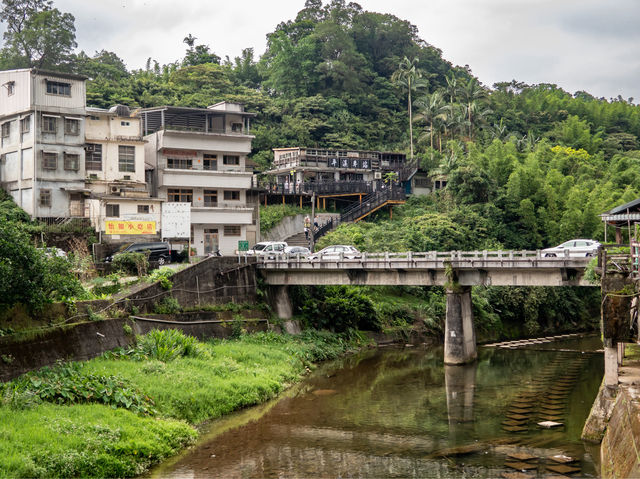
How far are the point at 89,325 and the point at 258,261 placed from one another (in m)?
20.0

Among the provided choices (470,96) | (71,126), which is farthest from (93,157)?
→ (470,96)

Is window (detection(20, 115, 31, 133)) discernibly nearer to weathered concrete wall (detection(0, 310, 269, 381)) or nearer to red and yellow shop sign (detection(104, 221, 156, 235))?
red and yellow shop sign (detection(104, 221, 156, 235))

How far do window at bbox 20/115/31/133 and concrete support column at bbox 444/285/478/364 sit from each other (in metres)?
33.8

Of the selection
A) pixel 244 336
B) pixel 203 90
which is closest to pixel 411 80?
pixel 203 90

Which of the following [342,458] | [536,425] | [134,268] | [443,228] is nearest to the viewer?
[342,458]

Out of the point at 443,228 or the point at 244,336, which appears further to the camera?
the point at 443,228

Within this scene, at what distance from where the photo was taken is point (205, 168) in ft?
204

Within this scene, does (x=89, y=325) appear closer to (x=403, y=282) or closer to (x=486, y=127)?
(x=403, y=282)

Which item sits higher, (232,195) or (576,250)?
(232,195)

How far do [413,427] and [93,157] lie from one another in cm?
3867

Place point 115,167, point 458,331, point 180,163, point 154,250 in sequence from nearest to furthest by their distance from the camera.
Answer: point 458,331 < point 154,250 < point 115,167 < point 180,163

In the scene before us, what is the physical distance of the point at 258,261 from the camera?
48.8 meters

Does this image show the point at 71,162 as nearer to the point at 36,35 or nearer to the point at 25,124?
the point at 25,124

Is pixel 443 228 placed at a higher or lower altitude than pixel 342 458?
higher
